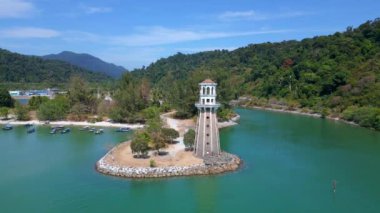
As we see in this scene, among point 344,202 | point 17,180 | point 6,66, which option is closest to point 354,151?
point 344,202

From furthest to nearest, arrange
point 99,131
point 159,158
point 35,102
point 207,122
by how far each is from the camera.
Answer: point 35,102, point 99,131, point 159,158, point 207,122

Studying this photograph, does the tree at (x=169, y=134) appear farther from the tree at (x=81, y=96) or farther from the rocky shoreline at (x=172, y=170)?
the tree at (x=81, y=96)

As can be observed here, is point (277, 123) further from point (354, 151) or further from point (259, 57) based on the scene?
point (259, 57)

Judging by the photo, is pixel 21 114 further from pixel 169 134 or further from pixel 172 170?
pixel 172 170

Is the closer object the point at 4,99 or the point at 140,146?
the point at 140,146

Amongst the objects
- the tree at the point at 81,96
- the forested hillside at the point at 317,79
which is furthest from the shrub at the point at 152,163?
the tree at the point at 81,96

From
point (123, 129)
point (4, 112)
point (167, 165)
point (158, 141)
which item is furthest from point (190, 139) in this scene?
point (4, 112)
